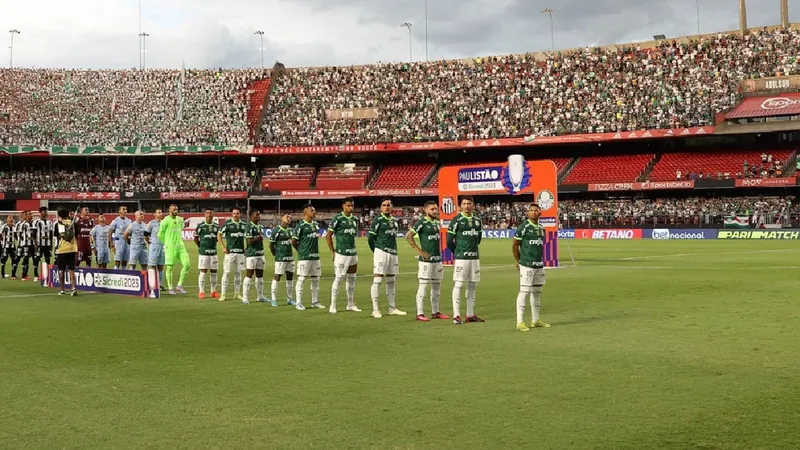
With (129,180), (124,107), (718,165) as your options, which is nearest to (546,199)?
(718,165)

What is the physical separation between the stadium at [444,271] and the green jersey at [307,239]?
2.1 inches

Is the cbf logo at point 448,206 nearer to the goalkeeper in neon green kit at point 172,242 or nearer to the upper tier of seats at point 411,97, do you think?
the goalkeeper in neon green kit at point 172,242

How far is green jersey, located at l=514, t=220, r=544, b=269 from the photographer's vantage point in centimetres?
1492

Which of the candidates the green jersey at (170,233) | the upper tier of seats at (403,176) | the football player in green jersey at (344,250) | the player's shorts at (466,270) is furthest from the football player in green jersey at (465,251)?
the upper tier of seats at (403,176)

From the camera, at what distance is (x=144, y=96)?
85.5 metres

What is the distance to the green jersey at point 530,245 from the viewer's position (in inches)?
587

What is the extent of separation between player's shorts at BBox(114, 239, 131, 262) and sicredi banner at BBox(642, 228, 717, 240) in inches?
1565

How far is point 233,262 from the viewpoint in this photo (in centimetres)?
2122

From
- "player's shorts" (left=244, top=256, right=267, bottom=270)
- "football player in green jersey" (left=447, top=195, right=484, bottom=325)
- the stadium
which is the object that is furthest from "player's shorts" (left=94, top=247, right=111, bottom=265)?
"football player in green jersey" (left=447, top=195, right=484, bottom=325)

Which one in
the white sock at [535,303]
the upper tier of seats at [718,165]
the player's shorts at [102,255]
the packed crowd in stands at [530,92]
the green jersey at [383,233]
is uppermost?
the packed crowd in stands at [530,92]

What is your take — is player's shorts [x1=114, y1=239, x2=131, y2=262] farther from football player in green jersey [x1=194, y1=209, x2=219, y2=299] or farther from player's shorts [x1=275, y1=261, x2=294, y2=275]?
player's shorts [x1=275, y1=261, x2=294, y2=275]

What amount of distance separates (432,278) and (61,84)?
79010mm

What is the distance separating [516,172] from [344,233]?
50.5 ft

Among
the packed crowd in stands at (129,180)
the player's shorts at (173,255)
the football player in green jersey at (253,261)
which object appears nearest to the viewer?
the football player in green jersey at (253,261)
